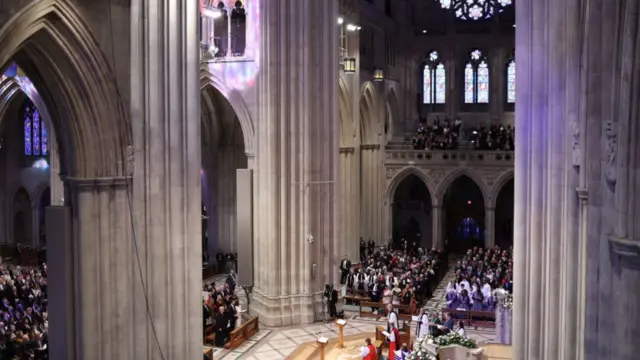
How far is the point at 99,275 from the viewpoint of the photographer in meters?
12.3

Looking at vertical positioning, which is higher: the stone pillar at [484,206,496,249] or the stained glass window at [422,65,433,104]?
the stained glass window at [422,65,433,104]

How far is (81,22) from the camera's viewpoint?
11.9 m

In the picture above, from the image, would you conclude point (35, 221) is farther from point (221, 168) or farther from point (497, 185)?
point (497, 185)

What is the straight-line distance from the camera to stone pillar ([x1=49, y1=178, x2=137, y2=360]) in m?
12.2

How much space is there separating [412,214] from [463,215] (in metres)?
2.77

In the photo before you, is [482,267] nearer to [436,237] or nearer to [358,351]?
[436,237]

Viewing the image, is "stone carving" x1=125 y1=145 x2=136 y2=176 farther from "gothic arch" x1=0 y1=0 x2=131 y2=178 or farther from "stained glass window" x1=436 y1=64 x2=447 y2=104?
"stained glass window" x1=436 y1=64 x2=447 y2=104

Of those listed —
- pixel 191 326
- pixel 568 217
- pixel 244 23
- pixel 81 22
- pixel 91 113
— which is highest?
pixel 244 23

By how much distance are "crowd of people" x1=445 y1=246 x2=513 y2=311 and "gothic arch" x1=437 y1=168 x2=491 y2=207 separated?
Result: 450 cm

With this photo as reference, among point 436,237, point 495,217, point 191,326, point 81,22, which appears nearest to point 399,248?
point 436,237

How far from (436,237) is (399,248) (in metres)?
2.42

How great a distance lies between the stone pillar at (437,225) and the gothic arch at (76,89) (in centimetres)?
2487

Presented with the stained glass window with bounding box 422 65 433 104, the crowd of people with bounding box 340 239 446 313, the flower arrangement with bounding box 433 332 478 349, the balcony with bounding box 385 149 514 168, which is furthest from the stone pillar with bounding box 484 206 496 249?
the flower arrangement with bounding box 433 332 478 349

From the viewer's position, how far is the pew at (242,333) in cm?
2006
